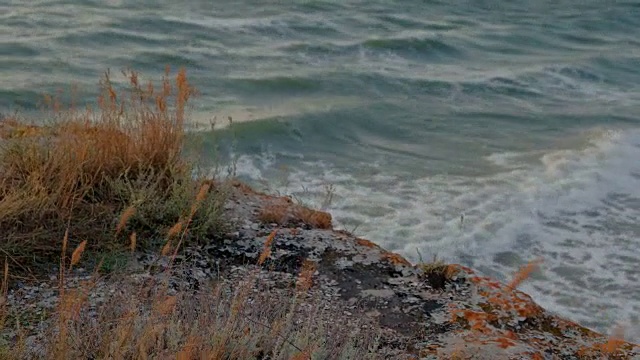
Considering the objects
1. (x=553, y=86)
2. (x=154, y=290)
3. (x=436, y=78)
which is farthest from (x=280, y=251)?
(x=553, y=86)

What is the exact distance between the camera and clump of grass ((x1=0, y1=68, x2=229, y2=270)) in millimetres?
3994

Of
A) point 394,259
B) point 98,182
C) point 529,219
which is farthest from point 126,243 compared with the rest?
point 529,219

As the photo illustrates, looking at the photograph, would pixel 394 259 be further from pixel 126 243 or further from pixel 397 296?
pixel 126 243

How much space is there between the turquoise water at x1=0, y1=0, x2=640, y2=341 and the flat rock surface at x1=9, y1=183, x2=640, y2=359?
→ 2.07 meters

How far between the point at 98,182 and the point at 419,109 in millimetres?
8472

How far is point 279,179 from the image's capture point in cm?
888

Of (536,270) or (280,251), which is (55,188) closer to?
(280,251)

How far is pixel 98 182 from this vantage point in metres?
4.52

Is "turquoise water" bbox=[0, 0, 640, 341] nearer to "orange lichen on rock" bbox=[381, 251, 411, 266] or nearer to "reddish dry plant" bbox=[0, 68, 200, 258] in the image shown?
"reddish dry plant" bbox=[0, 68, 200, 258]

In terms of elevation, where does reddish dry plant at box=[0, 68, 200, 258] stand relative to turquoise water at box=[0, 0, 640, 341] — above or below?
above

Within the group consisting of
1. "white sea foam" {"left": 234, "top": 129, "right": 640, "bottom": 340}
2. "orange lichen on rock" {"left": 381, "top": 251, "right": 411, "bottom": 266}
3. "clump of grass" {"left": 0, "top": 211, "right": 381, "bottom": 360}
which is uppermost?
"clump of grass" {"left": 0, "top": 211, "right": 381, "bottom": 360}

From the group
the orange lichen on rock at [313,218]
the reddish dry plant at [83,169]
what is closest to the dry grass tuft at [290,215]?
the orange lichen on rock at [313,218]

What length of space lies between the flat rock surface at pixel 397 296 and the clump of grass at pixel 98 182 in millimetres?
260

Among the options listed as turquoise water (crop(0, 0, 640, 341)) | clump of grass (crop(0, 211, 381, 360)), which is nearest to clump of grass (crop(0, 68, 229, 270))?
clump of grass (crop(0, 211, 381, 360))
